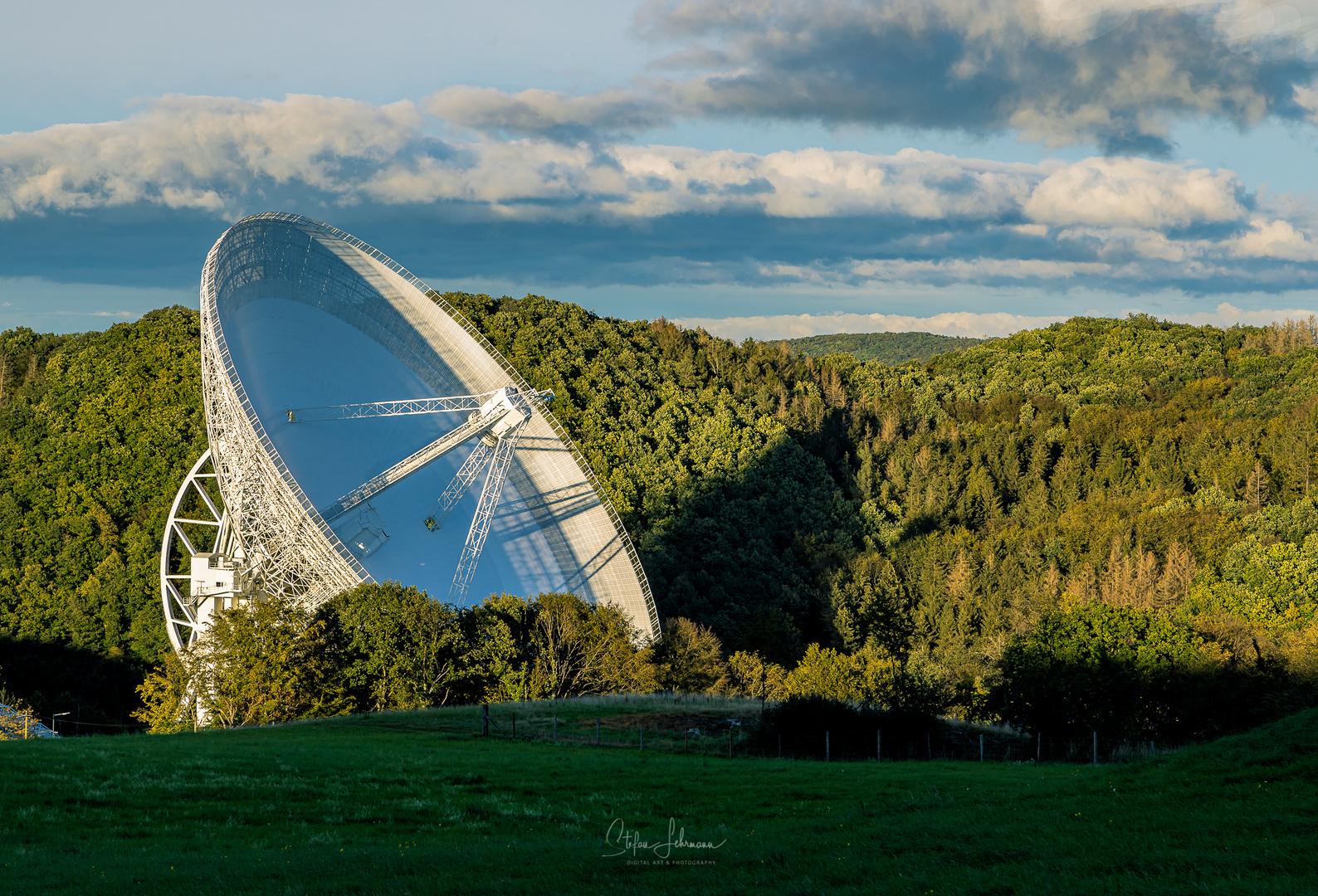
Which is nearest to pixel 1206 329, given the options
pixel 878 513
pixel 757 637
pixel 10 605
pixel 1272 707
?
pixel 878 513

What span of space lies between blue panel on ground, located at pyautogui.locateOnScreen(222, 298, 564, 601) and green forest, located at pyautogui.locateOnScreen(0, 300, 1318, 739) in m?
16.4

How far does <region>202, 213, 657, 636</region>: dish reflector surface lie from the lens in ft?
103

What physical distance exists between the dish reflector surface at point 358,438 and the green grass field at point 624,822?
9.11 meters

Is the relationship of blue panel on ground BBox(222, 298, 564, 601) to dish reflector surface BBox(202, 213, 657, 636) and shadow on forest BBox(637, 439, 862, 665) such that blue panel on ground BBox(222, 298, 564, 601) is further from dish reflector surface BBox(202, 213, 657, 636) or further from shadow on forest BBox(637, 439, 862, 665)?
shadow on forest BBox(637, 439, 862, 665)

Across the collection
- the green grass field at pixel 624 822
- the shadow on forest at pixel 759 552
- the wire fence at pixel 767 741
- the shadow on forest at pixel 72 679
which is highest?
the shadow on forest at pixel 759 552

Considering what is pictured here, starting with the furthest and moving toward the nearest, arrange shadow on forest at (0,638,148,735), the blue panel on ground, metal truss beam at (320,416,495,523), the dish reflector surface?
shadow on forest at (0,638,148,735)
metal truss beam at (320,416,495,523)
the blue panel on ground
the dish reflector surface

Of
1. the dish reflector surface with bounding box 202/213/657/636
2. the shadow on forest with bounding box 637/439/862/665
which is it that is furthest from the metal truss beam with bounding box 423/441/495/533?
the shadow on forest with bounding box 637/439/862/665

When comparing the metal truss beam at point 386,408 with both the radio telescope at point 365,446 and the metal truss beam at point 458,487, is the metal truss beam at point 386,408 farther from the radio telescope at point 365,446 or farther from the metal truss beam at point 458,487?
the metal truss beam at point 458,487

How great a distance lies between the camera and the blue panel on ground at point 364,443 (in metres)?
34.5

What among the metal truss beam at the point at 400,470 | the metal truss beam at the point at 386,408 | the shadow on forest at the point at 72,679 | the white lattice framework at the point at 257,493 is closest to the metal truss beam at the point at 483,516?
the metal truss beam at the point at 400,470

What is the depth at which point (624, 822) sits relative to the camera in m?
17.2

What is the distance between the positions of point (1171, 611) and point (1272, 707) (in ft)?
62.8

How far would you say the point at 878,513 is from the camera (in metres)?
89.0
